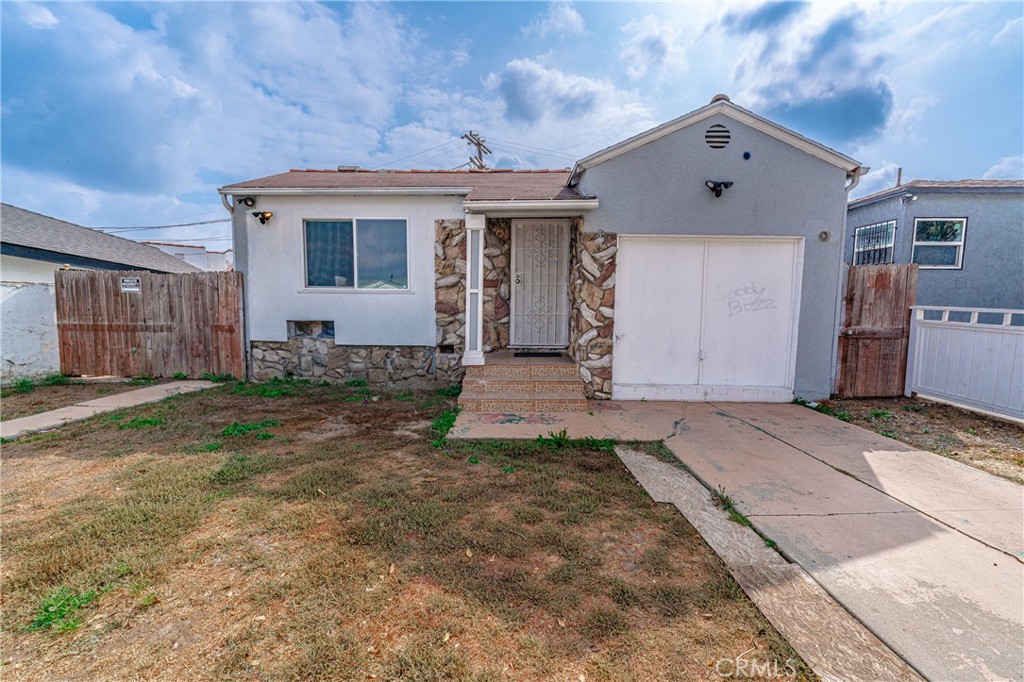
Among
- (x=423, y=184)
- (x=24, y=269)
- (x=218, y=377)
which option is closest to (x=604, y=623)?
(x=423, y=184)

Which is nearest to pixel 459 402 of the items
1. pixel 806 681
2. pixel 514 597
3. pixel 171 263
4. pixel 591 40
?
pixel 514 597

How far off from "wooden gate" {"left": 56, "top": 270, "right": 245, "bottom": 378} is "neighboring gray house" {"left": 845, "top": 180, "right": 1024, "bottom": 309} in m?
15.9

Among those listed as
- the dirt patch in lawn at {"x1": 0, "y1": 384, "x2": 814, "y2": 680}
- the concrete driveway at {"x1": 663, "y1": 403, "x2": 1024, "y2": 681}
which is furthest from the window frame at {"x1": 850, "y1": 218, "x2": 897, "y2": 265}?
the dirt patch in lawn at {"x1": 0, "y1": 384, "x2": 814, "y2": 680}

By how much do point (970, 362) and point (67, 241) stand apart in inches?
839

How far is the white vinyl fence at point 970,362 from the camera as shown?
5.37 metres

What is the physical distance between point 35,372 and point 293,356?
15.0 ft

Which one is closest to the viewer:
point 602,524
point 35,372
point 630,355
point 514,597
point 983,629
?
point 983,629

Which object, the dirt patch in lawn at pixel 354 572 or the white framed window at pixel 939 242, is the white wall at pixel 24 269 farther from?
the white framed window at pixel 939 242

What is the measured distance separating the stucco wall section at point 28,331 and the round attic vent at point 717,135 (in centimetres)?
1164

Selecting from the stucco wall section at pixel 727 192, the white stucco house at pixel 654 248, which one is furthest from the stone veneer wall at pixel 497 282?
the stucco wall section at pixel 727 192

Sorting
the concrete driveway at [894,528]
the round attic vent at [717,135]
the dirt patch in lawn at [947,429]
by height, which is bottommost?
the concrete driveway at [894,528]

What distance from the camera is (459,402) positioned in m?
5.93

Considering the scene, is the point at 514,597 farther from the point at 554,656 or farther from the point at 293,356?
the point at 293,356

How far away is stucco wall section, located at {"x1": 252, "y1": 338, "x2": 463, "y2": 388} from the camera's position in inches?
294
